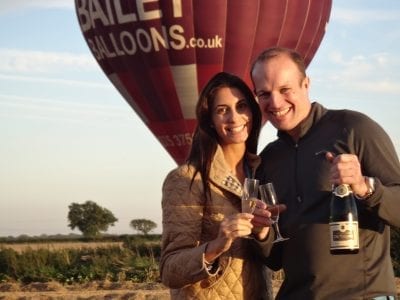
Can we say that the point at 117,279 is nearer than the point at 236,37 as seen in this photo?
Yes

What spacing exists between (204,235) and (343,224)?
755mm

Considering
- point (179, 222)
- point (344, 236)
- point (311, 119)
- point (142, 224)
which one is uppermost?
point (142, 224)

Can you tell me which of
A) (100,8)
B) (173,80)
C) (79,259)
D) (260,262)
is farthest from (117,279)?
(260,262)

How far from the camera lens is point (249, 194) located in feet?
13.9

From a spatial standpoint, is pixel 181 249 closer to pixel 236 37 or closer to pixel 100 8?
pixel 236 37

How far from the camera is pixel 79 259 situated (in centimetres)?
1864

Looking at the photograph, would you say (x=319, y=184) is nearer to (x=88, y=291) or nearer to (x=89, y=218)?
(x=88, y=291)

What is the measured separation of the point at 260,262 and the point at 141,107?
17.1 m

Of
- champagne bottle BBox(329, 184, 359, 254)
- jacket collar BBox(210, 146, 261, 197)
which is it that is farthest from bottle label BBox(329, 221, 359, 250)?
jacket collar BBox(210, 146, 261, 197)

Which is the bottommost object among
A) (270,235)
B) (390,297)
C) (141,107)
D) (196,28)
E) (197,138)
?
(390,297)

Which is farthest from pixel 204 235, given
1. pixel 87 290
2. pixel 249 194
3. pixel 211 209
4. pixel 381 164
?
pixel 87 290

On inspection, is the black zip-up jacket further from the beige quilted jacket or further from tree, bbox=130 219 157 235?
tree, bbox=130 219 157 235

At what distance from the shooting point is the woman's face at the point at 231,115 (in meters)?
4.57

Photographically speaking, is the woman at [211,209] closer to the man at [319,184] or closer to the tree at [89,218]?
the man at [319,184]
